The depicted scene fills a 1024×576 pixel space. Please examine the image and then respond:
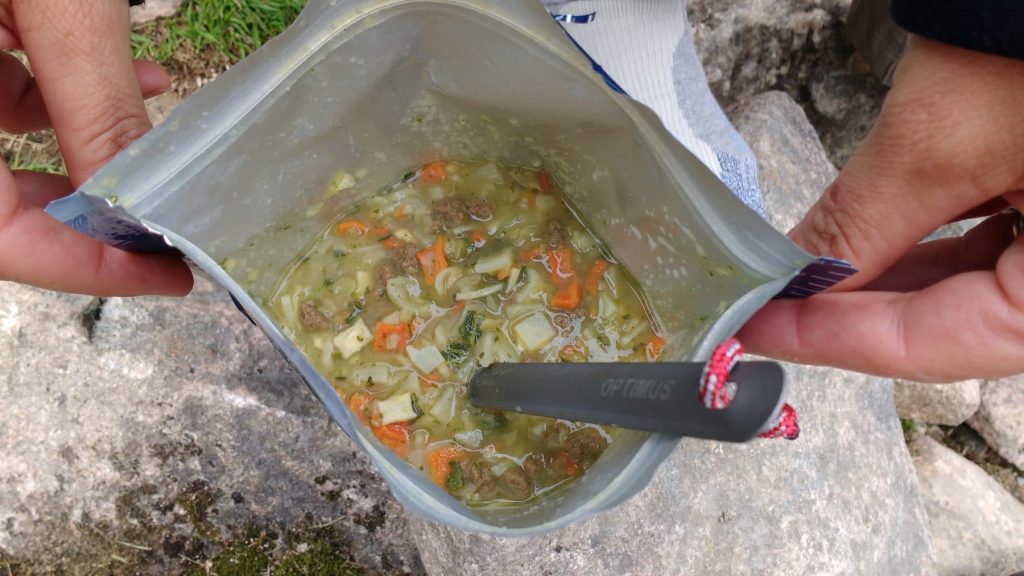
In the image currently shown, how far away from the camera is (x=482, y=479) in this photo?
3.96 ft

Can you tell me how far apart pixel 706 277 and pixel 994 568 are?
142cm

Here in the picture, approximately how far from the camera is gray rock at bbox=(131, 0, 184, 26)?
1.92m

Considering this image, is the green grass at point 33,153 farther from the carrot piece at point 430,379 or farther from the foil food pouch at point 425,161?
the carrot piece at point 430,379

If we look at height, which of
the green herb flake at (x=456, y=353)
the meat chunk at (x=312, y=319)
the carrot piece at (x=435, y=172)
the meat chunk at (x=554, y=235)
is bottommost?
the green herb flake at (x=456, y=353)

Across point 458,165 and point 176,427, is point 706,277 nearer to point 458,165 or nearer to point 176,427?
point 458,165

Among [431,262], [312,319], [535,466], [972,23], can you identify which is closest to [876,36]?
[972,23]

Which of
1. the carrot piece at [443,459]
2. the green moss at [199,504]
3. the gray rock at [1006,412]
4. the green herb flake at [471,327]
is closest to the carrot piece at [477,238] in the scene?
the green herb flake at [471,327]

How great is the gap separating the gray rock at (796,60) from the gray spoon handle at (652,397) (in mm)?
1088

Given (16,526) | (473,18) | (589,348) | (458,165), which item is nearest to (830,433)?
(589,348)

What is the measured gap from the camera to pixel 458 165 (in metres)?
1.43

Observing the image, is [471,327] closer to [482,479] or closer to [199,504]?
[482,479]

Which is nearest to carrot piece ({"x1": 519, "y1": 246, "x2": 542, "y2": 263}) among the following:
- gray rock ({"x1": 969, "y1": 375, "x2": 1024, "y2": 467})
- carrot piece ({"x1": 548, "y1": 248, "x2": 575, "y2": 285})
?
carrot piece ({"x1": 548, "y1": 248, "x2": 575, "y2": 285})

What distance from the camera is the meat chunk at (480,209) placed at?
55.0 inches

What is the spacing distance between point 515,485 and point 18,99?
1.04 m
